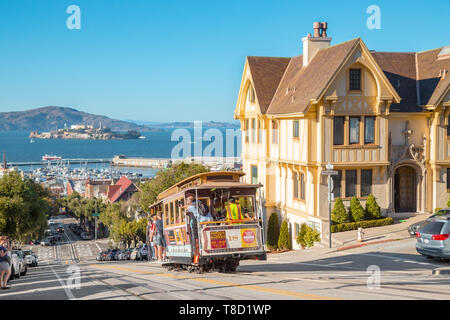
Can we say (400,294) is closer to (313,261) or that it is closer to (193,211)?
Answer: (193,211)

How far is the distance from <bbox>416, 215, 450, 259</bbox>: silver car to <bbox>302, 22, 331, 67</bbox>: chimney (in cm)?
1845

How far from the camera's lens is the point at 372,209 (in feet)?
105

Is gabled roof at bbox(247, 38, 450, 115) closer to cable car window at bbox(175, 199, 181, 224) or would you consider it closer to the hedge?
the hedge

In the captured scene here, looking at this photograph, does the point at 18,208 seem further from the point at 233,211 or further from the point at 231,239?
the point at 231,239

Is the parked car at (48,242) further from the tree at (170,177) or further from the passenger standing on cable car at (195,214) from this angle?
the passenger standing on cable car at (195,214)

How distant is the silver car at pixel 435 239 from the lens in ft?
66.9

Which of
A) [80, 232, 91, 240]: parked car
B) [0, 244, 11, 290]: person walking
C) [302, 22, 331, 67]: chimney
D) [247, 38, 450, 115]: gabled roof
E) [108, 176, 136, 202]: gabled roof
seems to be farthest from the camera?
[108, 176, 136, 202]: gabled roof

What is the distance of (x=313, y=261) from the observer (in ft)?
83.7

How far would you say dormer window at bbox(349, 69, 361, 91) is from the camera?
3161 centimetres

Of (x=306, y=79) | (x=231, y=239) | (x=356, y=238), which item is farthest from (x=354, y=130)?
(x=231, y=239)

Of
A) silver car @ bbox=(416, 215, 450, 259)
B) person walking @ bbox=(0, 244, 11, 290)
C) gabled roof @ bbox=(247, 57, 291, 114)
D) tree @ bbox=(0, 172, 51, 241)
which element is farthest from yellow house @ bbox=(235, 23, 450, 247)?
tree @ bbox=(0, 172, 51, 241)
